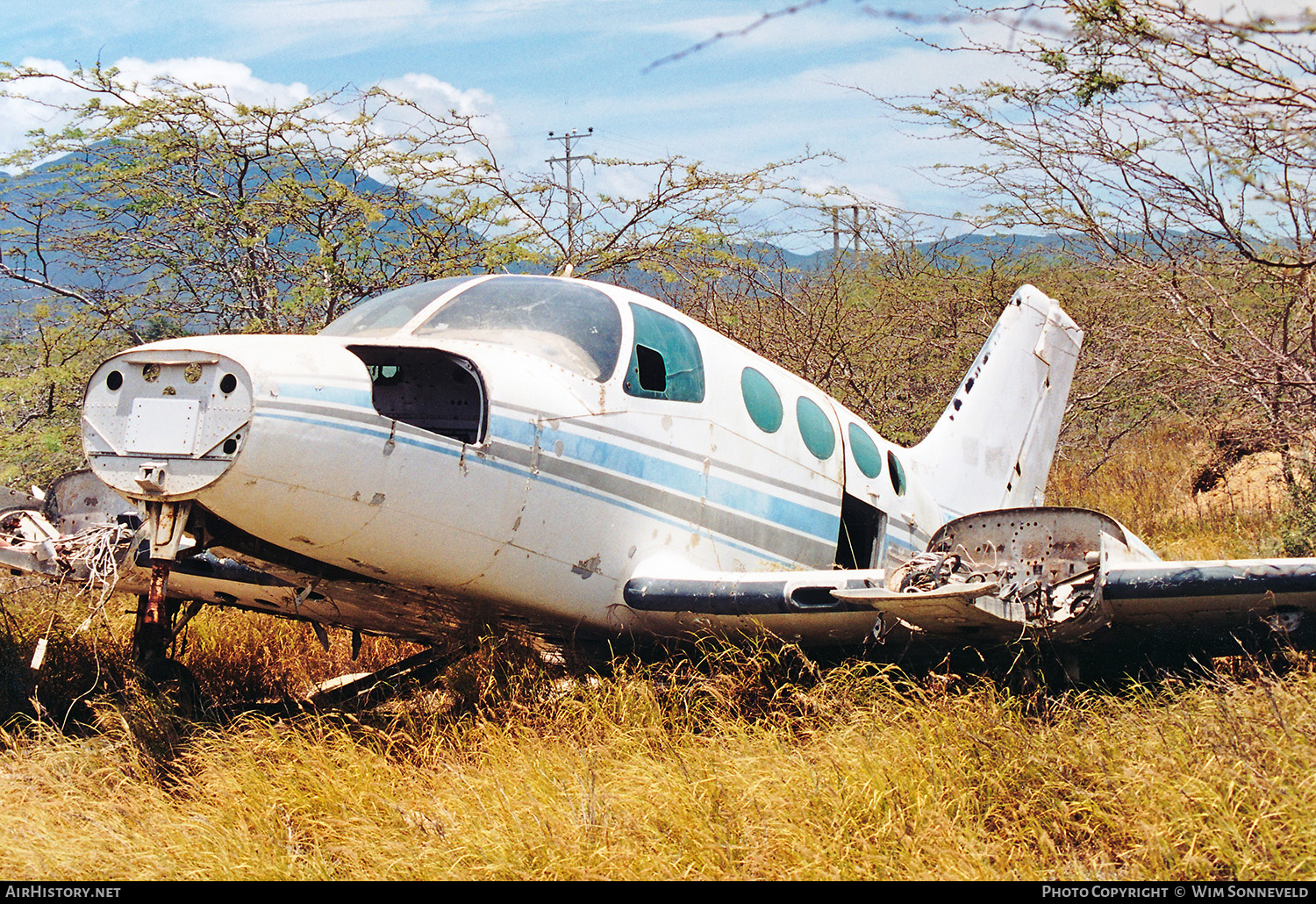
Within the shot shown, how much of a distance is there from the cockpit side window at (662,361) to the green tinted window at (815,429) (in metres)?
1.00

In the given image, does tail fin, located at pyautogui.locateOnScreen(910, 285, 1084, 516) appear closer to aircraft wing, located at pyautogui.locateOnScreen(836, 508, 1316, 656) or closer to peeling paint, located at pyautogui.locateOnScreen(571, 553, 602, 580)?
aircraft wing, located at pyautogui.locateOnScreen(836, 508, 1316, 656)

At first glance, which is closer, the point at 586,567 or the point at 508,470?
the point at 508,470

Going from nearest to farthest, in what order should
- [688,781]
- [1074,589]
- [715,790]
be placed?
[715,790], [688,781], [1074,589]

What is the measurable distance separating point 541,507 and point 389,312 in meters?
1.42

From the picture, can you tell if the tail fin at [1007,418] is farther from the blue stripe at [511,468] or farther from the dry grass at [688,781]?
the dry grass at [688,781]

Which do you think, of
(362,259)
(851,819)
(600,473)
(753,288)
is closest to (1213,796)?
(851,819)

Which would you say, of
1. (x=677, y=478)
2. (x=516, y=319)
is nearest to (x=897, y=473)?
(x=677, y=478)

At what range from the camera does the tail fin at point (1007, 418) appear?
29.0ft

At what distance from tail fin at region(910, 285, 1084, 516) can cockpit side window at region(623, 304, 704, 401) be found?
2875 millimetres

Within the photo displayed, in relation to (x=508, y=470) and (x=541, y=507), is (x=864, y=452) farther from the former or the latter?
(x=508, y=470)

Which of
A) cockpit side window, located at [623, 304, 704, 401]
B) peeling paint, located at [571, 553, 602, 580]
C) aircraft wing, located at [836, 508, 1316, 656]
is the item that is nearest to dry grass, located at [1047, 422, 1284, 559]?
aircraft wing, located at [836, 508, 1316, 656]

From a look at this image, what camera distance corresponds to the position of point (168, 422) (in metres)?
4.38

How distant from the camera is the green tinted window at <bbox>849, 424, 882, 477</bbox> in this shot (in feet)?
24.4

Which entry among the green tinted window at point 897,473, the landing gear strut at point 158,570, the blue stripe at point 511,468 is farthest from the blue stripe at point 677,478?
the landing gear strut at point 158,570
